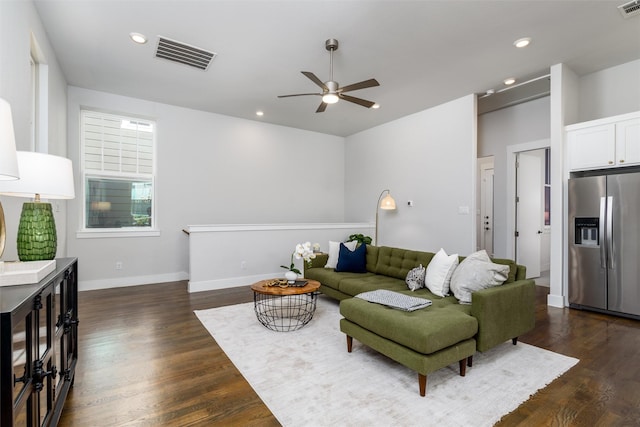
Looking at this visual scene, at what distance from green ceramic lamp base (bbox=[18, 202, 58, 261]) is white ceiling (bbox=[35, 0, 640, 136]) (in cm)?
219

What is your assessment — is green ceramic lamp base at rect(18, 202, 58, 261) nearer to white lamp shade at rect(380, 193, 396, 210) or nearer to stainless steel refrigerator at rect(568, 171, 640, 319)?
white lamp shade at rect(380, 193, 396, 210)

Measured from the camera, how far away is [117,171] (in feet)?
17.2

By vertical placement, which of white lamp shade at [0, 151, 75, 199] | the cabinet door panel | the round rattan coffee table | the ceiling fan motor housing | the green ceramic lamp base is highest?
the ceiling fan motor housing

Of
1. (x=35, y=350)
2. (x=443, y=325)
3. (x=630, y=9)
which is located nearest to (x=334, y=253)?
(x=443, y=325)

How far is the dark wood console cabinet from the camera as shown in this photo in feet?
3.33

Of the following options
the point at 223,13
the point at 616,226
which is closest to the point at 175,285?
the point at 223,13

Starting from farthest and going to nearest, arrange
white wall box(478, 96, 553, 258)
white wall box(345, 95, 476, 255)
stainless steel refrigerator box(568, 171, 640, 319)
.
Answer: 1. white wall box(478, 96, 553, 258)
2. white wall box(345, 95, 476, 255)
3. stainless steel refrigerator box(568, 171, 640, 319)

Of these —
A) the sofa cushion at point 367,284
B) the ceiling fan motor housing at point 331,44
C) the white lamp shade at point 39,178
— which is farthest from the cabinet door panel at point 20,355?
the ceiling fan motor housing at point 331,44

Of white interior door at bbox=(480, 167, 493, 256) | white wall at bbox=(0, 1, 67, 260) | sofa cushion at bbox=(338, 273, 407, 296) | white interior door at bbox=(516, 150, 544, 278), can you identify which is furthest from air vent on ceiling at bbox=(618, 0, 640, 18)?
white wall at bbox=(0, 1, 67, 260)

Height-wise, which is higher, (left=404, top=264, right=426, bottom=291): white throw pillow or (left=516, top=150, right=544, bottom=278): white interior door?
(left=516, top=150, right=544, bottom=278): white interior door

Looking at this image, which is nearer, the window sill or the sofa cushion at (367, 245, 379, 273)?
the sofa cushion at (367, 245, 379, 273)

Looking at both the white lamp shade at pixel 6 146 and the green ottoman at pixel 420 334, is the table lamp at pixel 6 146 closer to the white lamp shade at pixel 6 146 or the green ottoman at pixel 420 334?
the white lamp shade at pixel 6 146

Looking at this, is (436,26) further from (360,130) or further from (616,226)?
(360,130)

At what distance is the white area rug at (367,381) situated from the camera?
1.89 m
